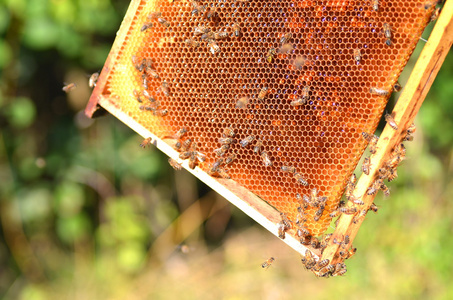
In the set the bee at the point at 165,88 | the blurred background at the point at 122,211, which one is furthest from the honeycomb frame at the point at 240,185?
the blurred background at the point at 122,211

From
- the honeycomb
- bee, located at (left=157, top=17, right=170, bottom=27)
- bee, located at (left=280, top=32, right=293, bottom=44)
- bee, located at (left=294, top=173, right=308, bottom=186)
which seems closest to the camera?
the honeycomb

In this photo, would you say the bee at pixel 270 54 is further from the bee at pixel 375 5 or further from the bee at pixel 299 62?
the bee at pixel 375 5

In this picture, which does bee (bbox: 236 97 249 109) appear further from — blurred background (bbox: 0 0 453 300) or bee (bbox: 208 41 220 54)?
blurred background (bbox: 0 0 453 300)

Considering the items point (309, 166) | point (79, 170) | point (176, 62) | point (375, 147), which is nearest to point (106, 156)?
point (79, 170)

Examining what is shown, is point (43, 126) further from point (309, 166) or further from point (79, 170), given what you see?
A: point (309, 166)

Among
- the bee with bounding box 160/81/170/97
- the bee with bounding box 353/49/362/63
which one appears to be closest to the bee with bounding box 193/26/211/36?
the bee with bounding box 160/81/170/97
